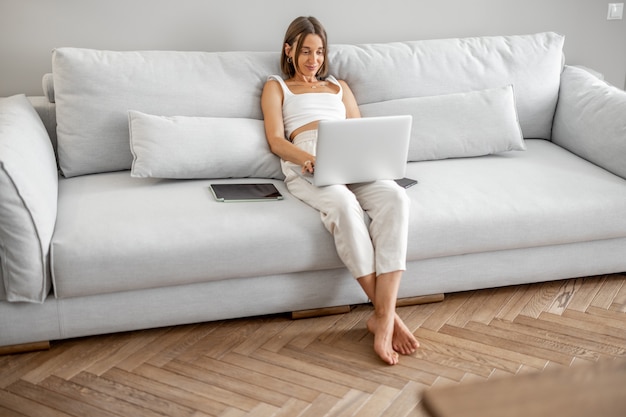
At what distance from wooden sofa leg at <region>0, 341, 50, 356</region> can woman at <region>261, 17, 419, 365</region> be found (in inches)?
38.7

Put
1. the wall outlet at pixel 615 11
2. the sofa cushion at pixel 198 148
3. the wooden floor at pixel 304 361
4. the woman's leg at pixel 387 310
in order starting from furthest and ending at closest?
the wall outlet at pixel 615 11 < the sofa cushion at pixel 198 148 < the woman's leg at pixel 387 310 < the wooden floor at pixel 304 361

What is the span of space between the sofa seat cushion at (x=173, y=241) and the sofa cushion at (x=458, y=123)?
0.70 meters

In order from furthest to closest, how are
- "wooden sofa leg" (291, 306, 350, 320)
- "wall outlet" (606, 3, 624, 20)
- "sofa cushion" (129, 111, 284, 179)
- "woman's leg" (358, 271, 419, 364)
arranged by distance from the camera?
1. "wall outlet" (606, 3, 624, 20)
2. "sofa cushion" (129, 111, 284, 179)
3. "wooden sofa leg" (291, 306, 350, 320)
4. "woman's leg" (358, 271, 419, 364)

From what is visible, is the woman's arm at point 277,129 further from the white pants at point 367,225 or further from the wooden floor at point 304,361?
the wooden floor at point 304,361

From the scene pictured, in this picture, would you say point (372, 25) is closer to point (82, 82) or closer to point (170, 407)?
point (82, 82)

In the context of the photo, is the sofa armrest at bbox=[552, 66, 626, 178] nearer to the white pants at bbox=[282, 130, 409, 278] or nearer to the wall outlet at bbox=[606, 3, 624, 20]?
the wall outlet at bbox=[606, 3, 624, 20]

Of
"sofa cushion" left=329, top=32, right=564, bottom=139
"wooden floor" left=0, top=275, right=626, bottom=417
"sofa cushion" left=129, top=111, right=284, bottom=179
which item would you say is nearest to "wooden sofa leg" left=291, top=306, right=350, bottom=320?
"wooden floor" left=0, top=275, right=626, bottom=417

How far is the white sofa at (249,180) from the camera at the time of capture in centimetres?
243

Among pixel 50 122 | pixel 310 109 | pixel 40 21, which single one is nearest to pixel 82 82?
pixel 50 122

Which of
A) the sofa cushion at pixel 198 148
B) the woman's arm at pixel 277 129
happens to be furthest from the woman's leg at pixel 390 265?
the sofa cushion at pixel 198 148

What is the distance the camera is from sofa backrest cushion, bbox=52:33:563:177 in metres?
2.91

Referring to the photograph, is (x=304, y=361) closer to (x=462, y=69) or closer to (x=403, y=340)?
(x=403, y=340)

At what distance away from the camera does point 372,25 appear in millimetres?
3625

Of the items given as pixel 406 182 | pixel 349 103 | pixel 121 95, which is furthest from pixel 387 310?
pixel 121 95
